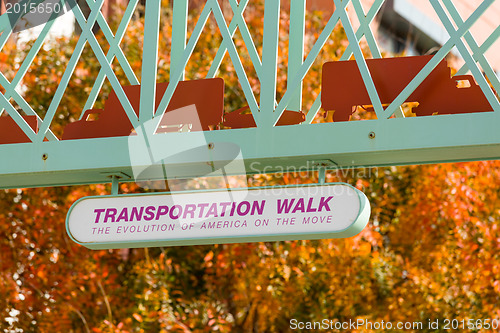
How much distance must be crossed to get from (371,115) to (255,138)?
23.1 ft

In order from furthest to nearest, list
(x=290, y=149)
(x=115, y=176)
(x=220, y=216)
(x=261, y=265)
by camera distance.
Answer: (x=261, y=265) → (x=115, y=176) → (x=290, y=149) → (x=220, y=216)

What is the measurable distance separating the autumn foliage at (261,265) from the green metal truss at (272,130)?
17.7ft

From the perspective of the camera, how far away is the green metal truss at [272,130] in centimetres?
568

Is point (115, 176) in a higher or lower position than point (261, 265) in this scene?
lower

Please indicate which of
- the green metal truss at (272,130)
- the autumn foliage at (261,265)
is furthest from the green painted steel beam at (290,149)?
the autumn foliage at (261,265)

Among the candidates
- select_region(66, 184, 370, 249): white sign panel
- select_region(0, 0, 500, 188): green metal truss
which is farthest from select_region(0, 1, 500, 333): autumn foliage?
select_region(66, 184, 370, 249): white sign panel

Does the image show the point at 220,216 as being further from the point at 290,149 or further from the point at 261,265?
the point at 261,265

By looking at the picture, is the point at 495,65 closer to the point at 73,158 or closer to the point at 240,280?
the point at 240,280

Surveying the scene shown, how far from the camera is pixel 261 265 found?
1200cm

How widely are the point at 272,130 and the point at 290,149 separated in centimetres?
22

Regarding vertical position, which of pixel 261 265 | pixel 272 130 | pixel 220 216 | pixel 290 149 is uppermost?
pixel 261 265

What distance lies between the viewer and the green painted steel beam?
564 centimetres

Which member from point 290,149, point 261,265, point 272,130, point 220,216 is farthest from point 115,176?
point 261,265

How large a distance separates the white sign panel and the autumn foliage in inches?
234
